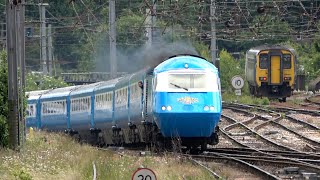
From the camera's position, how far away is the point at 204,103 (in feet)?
68.9

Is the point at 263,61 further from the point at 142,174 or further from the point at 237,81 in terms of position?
the point at 142,174

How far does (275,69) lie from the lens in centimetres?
5069

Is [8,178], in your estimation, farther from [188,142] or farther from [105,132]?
[105,132]

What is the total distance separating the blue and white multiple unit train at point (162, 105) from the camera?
2106cm

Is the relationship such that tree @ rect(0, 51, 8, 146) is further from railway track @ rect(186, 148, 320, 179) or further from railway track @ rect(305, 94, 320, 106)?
railway track @ rect(305, 94, 320, 106)

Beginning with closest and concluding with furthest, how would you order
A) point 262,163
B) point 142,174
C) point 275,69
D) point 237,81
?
point 142,174, point 262,163, point 237,81, point 275,69

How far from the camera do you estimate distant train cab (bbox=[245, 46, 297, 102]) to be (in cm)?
5000

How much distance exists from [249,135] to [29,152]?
9.95 m

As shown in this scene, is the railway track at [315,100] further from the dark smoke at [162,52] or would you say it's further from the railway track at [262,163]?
the railway track at [262,163]

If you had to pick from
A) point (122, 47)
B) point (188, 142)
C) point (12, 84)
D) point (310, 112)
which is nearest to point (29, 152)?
point (12, 84)

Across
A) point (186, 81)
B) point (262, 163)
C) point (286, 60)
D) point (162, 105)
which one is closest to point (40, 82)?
point (286, 60)

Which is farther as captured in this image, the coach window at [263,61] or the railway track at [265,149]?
the coach window at [263,61]

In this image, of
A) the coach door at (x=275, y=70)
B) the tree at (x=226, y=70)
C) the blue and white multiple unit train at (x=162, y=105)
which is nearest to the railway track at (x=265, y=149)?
the blue and white multiple unit train at (x=162, y=105)

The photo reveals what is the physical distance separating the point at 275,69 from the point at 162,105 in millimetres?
30275
